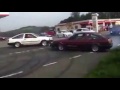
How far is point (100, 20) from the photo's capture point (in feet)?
19.3

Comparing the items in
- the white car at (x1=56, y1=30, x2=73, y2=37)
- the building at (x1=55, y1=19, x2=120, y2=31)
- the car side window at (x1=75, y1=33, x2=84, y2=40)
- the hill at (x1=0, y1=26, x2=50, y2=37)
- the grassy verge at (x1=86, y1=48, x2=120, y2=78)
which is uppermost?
the building at (x1=55, y1=19, x2=120, y2=31)

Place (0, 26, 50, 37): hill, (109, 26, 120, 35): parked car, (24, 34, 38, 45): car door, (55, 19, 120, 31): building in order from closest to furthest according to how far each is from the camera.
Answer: (0, 26, 50, 37): hill < (55, 19, 120, 31): building < (109, 26, 120, 35): parked car < (24, 34, 38, 45): car door

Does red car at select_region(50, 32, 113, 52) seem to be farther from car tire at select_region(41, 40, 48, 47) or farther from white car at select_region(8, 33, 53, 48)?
white car at select_region(8, 33, 53, 48)

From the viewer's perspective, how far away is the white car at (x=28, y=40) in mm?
5922

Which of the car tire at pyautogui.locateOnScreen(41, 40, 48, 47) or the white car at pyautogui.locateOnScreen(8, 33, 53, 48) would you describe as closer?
the white car at pyautogui.locateOnScreen(8, 33, 53, 48)

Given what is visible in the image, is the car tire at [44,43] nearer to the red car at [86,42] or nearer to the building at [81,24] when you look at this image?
the red car at [86,42]

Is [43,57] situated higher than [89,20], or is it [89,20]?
[89,20]

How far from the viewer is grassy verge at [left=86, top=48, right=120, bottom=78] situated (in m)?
5.38

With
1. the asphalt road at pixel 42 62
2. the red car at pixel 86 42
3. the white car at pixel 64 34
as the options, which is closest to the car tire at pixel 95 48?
the red car at pixel 86 42

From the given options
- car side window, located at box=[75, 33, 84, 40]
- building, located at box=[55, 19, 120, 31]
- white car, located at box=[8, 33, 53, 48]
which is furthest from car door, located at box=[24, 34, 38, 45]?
car side window, located at box=[75, 33, 84, 40]

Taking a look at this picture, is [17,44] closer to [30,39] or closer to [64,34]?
[30,39]

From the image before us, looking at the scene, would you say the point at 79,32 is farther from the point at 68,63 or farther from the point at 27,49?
the point at 27,49
